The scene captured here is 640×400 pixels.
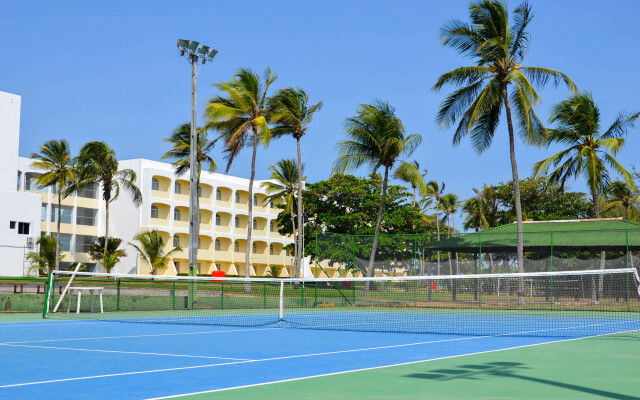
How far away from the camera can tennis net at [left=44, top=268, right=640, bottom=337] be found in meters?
21.7

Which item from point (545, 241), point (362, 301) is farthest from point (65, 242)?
point (545, 241)

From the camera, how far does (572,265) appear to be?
96.8 feet

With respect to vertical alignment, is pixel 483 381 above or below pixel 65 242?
below

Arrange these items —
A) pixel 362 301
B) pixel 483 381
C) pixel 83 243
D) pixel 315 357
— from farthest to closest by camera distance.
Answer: pixel 83 243
pixel 362 301
pixel 315 357
pixel 483 381

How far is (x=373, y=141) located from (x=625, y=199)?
27116mm

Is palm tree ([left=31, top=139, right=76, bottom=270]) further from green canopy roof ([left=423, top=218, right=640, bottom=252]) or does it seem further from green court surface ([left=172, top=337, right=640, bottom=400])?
green court surface ([left=172, top=337, right=640, bottom=400])

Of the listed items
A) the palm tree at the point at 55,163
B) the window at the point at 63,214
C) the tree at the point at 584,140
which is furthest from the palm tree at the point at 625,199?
the window at the point at 63,214

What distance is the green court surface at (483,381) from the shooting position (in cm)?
719

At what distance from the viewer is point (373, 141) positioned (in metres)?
40.2

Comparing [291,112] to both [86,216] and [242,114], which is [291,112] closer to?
[242,114]

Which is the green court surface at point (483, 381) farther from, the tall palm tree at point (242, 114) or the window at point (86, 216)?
the window at point (86, 216)

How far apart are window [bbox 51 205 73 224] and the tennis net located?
127 ft

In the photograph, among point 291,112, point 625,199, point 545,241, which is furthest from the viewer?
point 625,199

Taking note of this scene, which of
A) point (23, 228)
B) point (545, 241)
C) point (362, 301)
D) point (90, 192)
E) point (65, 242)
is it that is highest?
point (90, 192)
